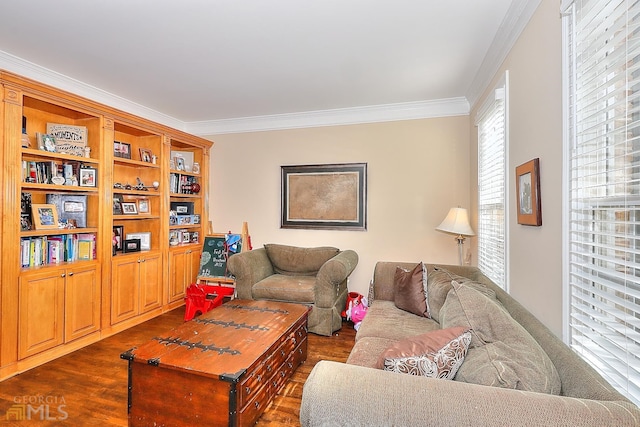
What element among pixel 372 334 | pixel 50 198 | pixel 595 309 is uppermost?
pixel 50 198

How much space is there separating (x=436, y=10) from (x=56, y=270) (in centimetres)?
374

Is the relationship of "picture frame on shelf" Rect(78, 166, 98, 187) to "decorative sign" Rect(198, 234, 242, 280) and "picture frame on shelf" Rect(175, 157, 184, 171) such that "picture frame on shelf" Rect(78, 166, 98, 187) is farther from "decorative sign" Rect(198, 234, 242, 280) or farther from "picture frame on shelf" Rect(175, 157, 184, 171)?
"decorative sign" Rect(198, 234, 242, 280)

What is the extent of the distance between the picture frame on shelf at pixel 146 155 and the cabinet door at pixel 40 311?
5.30 ft

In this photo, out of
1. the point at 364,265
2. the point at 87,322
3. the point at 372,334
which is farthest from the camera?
the point at 364,265

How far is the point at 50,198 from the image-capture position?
9.95 feet

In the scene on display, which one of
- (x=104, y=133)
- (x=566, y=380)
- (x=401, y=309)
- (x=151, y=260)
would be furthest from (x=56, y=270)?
(x=566, y=380)

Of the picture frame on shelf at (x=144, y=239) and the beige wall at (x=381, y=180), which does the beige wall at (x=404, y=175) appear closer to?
the beige wall at (x=381, y=180)

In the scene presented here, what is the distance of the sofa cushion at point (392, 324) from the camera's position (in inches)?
87.4

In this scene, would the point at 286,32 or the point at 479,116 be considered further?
the point at 479,116

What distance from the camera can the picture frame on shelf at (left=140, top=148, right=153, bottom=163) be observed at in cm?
384

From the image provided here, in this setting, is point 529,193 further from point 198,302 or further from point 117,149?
point 117,149

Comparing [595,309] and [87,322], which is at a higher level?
[595,309]

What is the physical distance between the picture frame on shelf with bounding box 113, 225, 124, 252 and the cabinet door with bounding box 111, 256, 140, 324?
25 centimetres

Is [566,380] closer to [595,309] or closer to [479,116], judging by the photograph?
[595,309]
